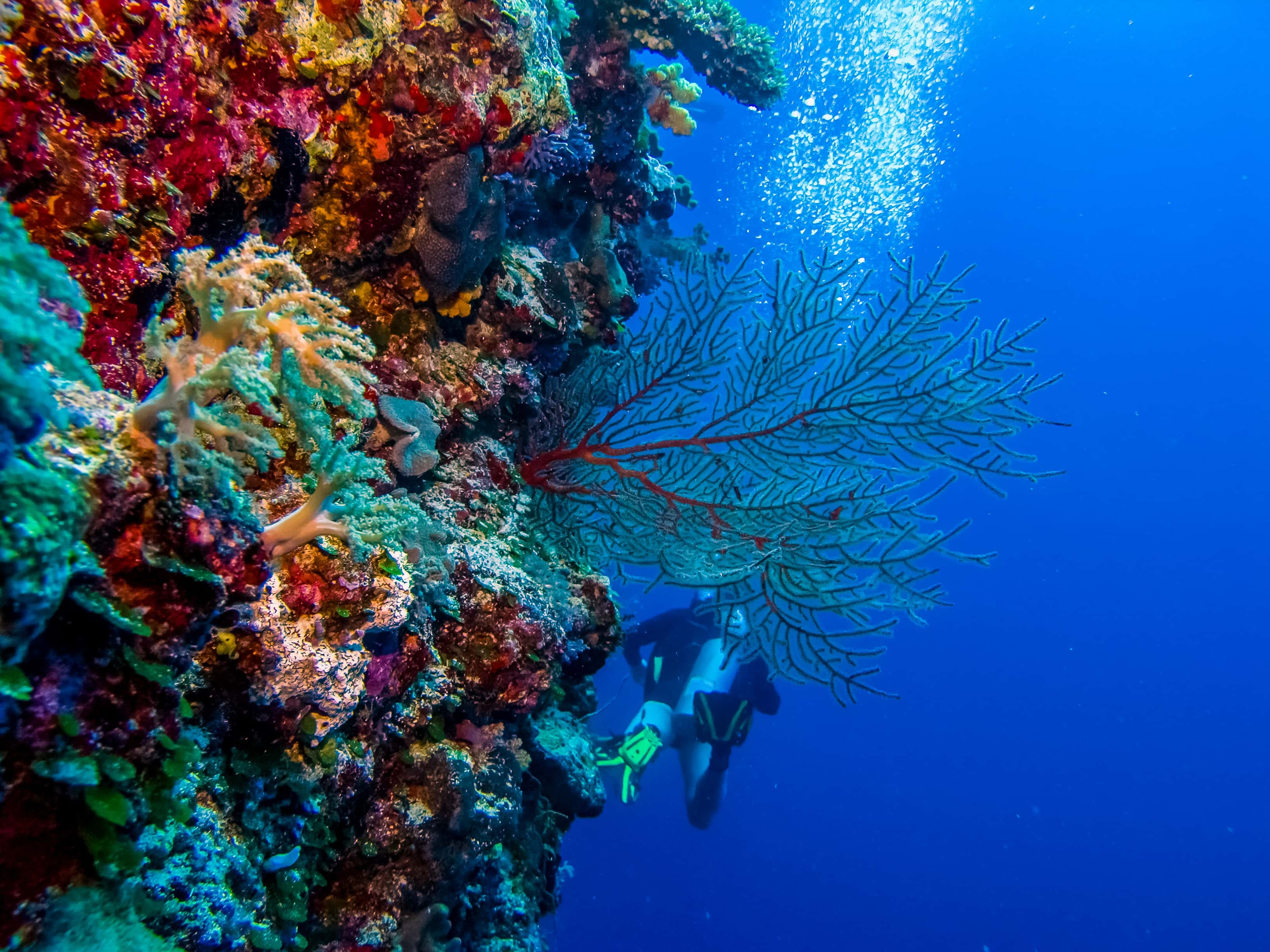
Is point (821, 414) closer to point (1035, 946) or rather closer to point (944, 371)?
point (944, 371)

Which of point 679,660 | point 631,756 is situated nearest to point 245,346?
point 631,756

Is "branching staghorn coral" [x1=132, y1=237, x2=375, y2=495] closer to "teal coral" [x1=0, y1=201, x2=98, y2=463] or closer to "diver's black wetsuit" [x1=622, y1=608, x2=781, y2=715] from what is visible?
"teal coral" [x1=0, y1=201, x2=98, y2=463]

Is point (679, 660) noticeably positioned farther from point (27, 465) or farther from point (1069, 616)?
point (1069, 616)

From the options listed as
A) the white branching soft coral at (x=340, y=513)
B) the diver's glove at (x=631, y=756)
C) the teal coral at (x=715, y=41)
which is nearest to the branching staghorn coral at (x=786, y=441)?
the white branching soft coral at (x=340, y=513)

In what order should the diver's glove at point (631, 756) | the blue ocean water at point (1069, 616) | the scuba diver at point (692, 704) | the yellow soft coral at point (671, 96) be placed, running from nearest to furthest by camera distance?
1. the yellow soft coral at point (671, 96)
2. the scuba diver at point (692, 704)
3. the diver's glove at point (631, 756)
4. the blue ocean water at point (1069, 616)

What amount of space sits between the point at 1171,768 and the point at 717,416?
8324 cm

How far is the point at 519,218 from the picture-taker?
14.5 feet

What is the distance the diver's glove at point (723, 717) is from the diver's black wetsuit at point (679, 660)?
182 millimetres

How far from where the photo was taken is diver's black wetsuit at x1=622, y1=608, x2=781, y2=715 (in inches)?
433

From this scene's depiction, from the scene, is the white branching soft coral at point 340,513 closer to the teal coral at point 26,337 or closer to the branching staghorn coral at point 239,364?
the branching staghorn coral at point 239,364

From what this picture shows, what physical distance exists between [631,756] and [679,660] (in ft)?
9.64

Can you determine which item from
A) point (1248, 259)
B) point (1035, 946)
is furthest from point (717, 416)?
point (1248, 259)

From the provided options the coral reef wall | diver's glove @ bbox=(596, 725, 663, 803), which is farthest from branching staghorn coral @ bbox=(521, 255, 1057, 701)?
diver's glove @ bbox=(596, 725, 663, 803)

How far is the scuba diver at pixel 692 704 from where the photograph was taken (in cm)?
1084
